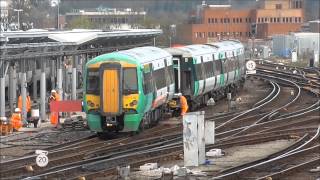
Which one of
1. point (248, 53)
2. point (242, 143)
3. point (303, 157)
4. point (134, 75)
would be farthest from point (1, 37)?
point (248, 53)

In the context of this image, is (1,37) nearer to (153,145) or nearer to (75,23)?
(153,145)

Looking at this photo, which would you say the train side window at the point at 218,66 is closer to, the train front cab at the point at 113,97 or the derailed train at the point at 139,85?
the derailed train at the point at 139,85

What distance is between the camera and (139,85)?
22.3 metres

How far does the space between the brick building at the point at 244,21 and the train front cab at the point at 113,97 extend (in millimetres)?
80655

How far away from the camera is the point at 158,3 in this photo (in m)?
97.2

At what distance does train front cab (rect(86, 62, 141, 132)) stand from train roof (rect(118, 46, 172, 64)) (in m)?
1.08

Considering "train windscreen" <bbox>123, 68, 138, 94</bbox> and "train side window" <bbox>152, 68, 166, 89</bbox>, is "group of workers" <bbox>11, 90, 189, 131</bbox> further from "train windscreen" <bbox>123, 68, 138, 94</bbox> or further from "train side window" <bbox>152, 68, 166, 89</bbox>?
"train windscreen" <bbox>123, 68, 138, 94</bbox>

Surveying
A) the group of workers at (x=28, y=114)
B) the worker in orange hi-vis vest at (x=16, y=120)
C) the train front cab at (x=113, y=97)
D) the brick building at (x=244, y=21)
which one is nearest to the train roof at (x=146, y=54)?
the train front cab at (x=113, y=97)

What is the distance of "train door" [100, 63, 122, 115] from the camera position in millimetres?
21797

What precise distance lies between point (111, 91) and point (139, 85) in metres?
0.95

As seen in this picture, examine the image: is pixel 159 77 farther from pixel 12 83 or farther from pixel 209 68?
pixel 209 68

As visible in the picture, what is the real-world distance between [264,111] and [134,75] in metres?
10.1

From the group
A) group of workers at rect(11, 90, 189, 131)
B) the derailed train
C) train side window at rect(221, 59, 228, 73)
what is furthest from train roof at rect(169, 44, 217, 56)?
group of workers at rect(11, 90, 189, 131)

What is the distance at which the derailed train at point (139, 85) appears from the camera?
21.9 metres
